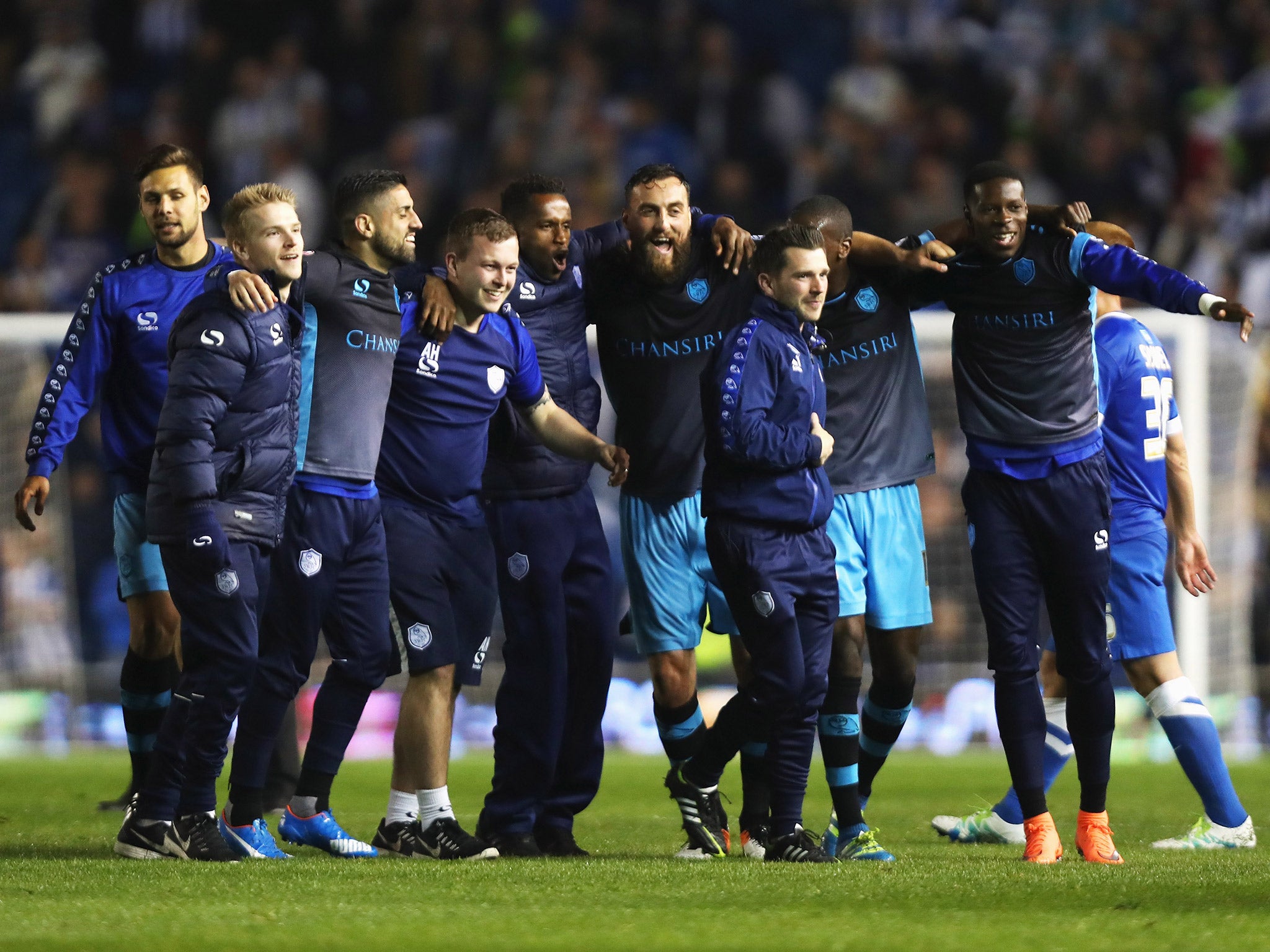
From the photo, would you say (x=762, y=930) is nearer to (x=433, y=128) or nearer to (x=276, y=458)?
(x=276, y=458)

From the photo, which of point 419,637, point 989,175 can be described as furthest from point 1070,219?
point 419,637

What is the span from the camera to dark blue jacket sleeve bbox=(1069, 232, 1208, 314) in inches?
217

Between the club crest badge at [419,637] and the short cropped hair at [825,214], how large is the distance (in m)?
1.86

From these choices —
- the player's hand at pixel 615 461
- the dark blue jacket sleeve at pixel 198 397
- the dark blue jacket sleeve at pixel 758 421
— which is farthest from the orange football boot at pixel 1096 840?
the dark blue jacket sleeve at pixel 198 397

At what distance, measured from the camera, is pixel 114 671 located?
38.9 feet

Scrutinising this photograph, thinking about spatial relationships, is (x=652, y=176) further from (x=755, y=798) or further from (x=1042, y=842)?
(x=1042, y=842)

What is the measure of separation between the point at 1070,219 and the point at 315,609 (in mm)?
2709

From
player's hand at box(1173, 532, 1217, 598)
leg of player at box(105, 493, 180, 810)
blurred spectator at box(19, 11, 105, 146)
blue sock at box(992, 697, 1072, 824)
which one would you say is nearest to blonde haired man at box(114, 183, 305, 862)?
leg of player at box(105, 493, 180, 810)

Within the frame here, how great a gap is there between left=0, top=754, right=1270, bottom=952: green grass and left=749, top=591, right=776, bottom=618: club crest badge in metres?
0.77

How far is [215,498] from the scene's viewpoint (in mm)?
5488

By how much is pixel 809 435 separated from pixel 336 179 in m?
10.7

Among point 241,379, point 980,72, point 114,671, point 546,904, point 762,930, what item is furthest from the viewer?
point 980,72

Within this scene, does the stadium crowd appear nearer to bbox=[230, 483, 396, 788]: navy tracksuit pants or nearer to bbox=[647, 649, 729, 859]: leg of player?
bbox=[647, 649, 729, 859]: leg of player

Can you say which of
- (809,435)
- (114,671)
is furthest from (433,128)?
(809,435)
